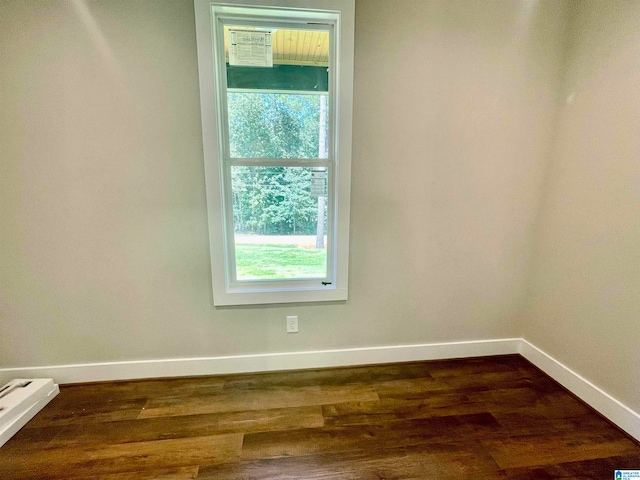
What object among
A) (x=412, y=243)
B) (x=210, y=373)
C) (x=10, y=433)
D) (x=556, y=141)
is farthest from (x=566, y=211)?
(x=10, y=433)

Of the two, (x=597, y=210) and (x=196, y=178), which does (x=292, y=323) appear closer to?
(x=196, y=178)

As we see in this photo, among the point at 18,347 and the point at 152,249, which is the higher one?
the point at 152,249

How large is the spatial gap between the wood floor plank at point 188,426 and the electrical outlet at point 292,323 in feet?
1.60

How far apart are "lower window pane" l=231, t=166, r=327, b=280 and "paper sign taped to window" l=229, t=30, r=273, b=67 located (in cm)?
62

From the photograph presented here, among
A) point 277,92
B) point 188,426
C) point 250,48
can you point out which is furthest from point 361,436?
point 250,48

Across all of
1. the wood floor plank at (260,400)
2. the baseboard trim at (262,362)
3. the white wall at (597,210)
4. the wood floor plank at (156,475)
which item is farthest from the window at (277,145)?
the white wall at (597,210)

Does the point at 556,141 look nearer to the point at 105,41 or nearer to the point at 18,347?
the point at 105,41

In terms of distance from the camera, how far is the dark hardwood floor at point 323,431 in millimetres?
1342

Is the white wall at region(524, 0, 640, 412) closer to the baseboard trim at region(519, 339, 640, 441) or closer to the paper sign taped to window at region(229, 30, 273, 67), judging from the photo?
the baseboard trim at region(519, 339, 640, 441)

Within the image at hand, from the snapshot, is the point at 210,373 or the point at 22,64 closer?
the point at 22,64

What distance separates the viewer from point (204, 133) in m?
1.72

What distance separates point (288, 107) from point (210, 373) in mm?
1809

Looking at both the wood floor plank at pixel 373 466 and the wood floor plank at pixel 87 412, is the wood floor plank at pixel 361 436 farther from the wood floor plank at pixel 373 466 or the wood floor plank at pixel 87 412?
the wood floor plank at pixel 87 412

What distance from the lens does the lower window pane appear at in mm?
1892
